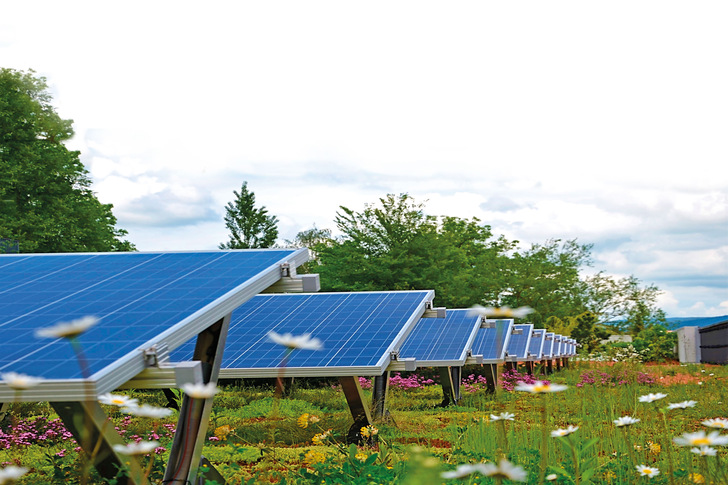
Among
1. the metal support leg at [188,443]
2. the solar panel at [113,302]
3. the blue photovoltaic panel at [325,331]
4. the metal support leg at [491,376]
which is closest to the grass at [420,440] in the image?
the metal support leg at [188,443]

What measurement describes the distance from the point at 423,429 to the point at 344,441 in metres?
2.27

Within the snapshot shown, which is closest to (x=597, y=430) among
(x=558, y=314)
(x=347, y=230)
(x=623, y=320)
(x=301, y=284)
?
(x=301, y=284)

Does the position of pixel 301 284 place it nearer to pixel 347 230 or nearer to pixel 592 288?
pixel 347 230

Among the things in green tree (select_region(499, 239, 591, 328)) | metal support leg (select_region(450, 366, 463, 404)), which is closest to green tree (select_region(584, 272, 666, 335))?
green tree (select_region(499, 239, 591, 328))

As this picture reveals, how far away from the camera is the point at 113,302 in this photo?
5.07 m

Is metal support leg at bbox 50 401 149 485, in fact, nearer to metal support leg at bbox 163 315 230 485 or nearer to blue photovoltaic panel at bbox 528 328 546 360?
metal support leg at bbox 163 315 230 485

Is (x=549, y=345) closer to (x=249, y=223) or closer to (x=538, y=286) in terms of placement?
(x=538, y=286)

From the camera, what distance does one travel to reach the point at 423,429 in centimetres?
1120

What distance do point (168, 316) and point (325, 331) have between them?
223 inches

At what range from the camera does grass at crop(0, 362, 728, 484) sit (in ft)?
16.9

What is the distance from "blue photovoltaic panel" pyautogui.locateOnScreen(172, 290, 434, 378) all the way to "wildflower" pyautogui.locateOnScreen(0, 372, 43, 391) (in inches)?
148

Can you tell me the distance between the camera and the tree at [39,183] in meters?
29.7

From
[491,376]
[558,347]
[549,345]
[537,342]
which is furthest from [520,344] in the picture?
[558,347]

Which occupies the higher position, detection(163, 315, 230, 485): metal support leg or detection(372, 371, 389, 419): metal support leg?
detection(163, 315, 230, 485): metal support leg
